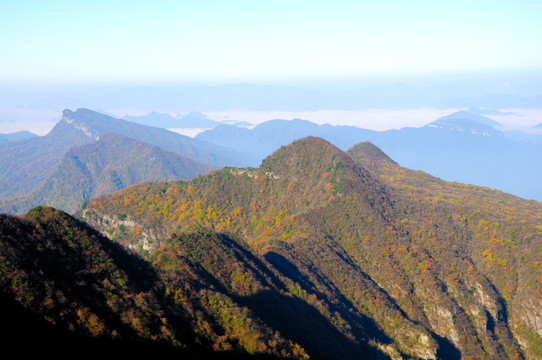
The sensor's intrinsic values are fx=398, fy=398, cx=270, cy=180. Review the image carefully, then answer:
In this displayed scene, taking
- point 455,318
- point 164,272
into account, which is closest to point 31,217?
point 164,272

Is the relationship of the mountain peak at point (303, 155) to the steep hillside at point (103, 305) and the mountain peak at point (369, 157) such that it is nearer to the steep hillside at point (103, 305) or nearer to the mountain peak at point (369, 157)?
the mountain peak at point (369, 157)

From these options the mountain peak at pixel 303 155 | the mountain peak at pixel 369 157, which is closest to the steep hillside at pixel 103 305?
the mountain peak at pixel 303 155

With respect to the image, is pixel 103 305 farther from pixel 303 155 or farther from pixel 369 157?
pixel 369 157

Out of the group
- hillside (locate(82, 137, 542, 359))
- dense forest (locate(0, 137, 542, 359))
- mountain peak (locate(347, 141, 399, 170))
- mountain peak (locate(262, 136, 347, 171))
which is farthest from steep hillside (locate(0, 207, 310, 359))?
mountain peak (locate(347, 141, 399, 170))

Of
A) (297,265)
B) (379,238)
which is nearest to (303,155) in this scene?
(379,238)

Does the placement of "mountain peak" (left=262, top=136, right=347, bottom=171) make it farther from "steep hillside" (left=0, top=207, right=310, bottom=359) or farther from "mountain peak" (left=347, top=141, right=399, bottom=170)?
"steep hillside" (left=0, top=207, right=310, bottom=359)
